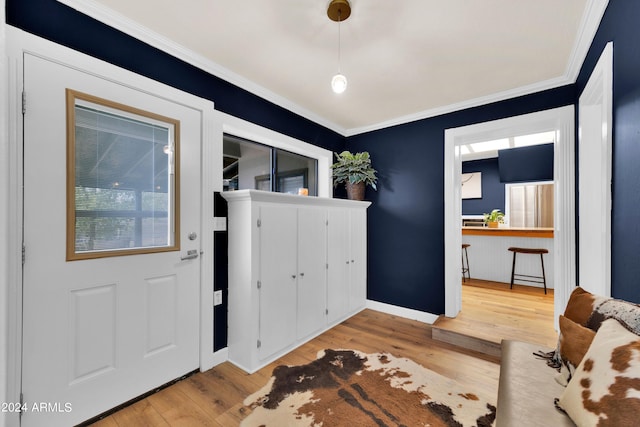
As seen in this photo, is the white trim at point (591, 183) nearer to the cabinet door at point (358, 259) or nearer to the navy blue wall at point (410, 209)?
the navy blue wall at point (410, 209)

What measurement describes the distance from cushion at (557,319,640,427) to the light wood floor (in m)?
1.22

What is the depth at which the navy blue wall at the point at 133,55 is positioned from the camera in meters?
1.48

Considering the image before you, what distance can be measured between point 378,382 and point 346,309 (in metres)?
1.30

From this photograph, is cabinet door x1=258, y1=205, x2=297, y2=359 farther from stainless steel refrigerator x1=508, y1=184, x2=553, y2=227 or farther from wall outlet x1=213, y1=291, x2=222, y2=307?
stainless steel refrigerator x1=508, y1=184, x2=553, y2=227

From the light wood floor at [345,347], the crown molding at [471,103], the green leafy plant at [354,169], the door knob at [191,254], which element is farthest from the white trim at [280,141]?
the light wood floor at [345,347]

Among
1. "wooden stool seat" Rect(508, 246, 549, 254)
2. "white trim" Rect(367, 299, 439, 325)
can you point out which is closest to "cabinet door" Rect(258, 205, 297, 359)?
"white trim" Rect(367, 299, 439, 325)

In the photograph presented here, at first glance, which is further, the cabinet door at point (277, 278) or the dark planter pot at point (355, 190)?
the dark planter pot at point (355, 190)

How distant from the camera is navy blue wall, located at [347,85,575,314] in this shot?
3178mm

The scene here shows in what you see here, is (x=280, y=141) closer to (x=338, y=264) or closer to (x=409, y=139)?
(x=338, y=264)

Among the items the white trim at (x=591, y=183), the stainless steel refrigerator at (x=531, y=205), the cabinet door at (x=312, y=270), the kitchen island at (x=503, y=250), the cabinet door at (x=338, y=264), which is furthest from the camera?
the stainless steel refrigerator at (x=531, y=205)

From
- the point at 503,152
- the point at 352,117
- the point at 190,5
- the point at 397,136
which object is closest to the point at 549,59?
the point at 397,136

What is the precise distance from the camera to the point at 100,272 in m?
1.66

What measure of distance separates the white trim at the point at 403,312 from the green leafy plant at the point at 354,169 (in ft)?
5.33

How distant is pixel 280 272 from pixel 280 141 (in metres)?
1.42
